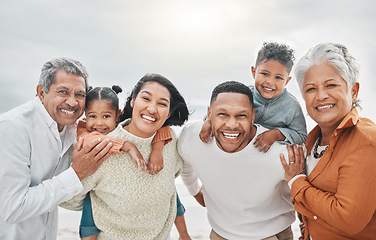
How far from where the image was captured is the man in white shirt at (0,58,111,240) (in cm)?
194

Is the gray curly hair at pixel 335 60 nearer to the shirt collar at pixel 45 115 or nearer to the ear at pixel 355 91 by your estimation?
the ear at pixel 355 91

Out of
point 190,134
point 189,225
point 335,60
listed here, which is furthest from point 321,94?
point 189,225

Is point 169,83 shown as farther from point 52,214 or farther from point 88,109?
point 52,214

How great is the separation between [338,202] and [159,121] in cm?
132

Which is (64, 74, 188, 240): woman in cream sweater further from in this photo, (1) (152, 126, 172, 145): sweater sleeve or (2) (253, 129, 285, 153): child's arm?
(2) (253, 129, 285, 153): child's arm

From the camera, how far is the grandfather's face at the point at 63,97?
2.19 m

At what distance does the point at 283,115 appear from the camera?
2.50m

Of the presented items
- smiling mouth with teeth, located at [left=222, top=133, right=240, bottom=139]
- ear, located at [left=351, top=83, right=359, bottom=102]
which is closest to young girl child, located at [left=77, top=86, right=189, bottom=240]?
smiling mouth with teeth, located at [left=222, top=133, right=240, bottom=139]

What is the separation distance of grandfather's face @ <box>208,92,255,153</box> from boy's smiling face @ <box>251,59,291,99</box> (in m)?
0.37

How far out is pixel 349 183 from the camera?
5.47 feet

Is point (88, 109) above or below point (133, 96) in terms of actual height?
below

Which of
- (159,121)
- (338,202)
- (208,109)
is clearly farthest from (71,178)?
(338,202)

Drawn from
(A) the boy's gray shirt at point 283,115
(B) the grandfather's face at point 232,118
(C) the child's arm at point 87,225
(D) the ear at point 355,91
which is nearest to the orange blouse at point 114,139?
(B) the grandfather's face at point 232,118

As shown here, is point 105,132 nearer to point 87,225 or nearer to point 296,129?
point 87,225
